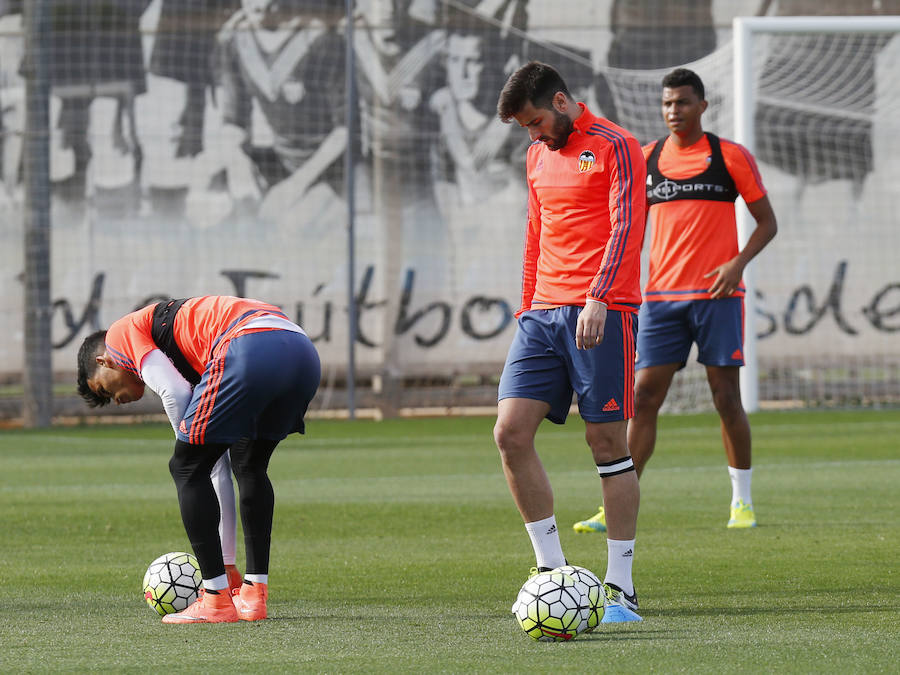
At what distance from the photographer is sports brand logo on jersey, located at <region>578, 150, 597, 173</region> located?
5188 mm

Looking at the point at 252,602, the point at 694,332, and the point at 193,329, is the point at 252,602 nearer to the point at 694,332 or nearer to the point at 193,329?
the point at 193,329

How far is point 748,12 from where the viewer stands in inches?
746

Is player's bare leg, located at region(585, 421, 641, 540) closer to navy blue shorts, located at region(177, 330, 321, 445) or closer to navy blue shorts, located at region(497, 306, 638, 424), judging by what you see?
navy blue shorts, located at region(497, 306, 638, 424)

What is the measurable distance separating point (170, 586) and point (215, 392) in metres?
0.77

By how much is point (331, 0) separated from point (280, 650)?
15.0 m

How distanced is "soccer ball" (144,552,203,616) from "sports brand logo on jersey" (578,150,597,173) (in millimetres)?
1948

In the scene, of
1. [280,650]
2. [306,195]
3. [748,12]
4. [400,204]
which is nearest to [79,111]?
[306,195]

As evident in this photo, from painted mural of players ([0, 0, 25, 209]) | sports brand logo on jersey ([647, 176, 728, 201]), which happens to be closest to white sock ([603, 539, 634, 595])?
sports brand logo on jersey ([647, 176, 728, 201])

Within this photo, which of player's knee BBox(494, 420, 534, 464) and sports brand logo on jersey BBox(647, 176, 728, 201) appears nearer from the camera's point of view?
player's knee BBox(494, 420, 534, 464)

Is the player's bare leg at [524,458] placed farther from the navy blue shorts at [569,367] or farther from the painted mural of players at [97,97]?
the painted mural of players at [97,97]

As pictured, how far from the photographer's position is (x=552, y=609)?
4621 mm

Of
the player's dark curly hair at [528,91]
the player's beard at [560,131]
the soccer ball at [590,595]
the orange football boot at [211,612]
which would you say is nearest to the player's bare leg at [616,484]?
the soccer ball at [590,595]

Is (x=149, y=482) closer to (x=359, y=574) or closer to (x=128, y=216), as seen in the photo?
(x=359, y=574)

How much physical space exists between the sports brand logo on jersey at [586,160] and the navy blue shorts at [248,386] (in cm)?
115
